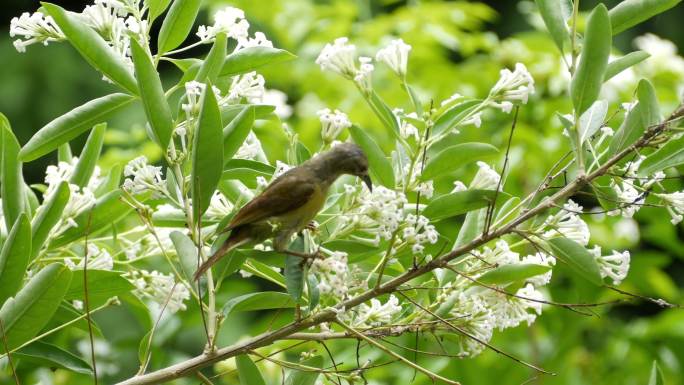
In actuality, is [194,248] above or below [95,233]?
above

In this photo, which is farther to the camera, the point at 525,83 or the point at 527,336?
the point at 527,336

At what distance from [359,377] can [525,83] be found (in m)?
0.68

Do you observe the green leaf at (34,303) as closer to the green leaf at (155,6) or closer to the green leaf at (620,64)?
the green leaf at (155,6)

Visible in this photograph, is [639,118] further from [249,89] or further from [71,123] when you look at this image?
[71,123]

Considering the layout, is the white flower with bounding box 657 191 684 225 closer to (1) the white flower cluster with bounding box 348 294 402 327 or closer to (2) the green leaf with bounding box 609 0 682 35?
(2) the green leaf with bounding box 609 0 682 35

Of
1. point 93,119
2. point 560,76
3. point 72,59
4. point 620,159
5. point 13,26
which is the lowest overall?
point 72,59

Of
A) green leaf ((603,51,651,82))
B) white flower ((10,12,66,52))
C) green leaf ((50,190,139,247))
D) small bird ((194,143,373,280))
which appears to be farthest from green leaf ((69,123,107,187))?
green leaf ((603,51,651,82))

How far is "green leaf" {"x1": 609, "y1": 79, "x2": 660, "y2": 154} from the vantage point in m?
1.75

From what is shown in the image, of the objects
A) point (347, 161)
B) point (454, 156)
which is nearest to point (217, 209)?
point (347, 161)

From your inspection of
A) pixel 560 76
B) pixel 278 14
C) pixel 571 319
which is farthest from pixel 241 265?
pixel 278 14

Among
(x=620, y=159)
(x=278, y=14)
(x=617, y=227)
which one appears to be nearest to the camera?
(x=620, y=159)

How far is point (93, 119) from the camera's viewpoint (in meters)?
1.96

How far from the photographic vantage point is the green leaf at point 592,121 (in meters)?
1.88

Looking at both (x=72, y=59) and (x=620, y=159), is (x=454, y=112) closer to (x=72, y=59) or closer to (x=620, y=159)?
(x=620, y=159)
